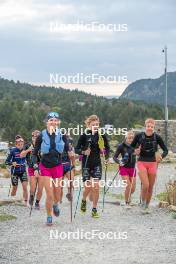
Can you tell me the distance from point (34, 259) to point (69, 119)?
385 feet

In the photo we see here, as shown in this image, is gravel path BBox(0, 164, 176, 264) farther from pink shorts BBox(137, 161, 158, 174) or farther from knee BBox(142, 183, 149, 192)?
pink shorts BBox(137, 161, 158, 174)

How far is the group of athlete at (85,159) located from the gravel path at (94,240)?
39 cm

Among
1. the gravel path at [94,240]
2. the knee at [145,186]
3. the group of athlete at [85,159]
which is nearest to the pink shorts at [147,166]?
the group of athlete at [85,159]

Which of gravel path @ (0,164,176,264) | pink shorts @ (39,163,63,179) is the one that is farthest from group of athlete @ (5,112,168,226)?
gravel path @ (0,164,176,264)

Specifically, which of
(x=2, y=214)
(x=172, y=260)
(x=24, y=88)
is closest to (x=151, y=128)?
(x=2, y=214)

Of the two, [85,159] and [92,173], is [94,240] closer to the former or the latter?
[92,173]

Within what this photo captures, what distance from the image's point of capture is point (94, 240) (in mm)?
8391

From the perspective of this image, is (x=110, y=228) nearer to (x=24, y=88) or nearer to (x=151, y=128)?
(x=151, y=128)

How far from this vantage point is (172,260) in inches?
281

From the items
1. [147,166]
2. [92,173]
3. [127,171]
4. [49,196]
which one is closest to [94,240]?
[49,196]

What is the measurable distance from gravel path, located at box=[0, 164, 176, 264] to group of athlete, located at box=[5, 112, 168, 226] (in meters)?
0.39

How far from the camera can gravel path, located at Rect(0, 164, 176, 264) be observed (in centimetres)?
721

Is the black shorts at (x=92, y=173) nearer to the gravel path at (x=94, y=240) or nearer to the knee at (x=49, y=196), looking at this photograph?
the gravel path at (x=94, y=240)

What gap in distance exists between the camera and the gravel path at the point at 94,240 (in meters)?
7.21
